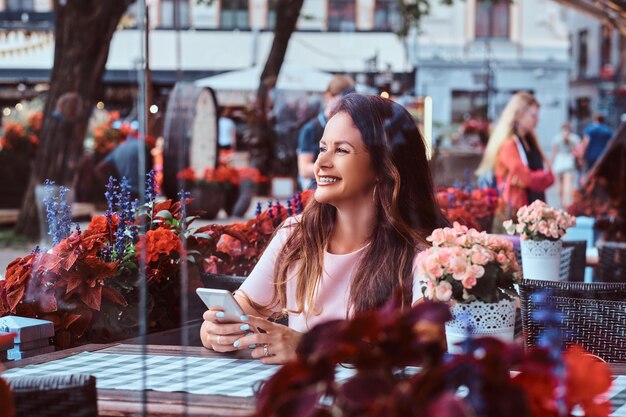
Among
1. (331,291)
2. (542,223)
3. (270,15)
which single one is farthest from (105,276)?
(270,15)

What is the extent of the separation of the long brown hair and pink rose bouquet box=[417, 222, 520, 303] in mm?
255

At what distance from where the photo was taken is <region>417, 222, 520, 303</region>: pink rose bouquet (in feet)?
8.03

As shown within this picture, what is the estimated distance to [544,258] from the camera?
14.5 ft

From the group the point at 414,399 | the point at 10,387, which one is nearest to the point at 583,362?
the point at 414,399

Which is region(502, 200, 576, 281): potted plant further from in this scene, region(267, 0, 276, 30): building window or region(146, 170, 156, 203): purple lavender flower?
region(267, 0, 276, 30): building window

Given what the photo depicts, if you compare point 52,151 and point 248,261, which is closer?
point 248,261

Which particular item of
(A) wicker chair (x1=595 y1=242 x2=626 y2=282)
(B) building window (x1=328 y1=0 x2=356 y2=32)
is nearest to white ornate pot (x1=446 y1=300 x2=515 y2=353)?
(A) wicker chair (x1=595 y1=242 x2=626 y2=282)

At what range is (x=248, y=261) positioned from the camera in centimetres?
424

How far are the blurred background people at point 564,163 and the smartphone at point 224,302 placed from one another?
12.0 metres

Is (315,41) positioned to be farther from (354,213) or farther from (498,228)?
(354,213)

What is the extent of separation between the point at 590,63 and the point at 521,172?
36.1m

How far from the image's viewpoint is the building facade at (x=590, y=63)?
120ft

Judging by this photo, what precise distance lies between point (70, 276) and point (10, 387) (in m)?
1.62

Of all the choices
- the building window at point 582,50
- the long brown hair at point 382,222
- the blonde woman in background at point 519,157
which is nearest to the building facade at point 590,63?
the building window at point 582,50
